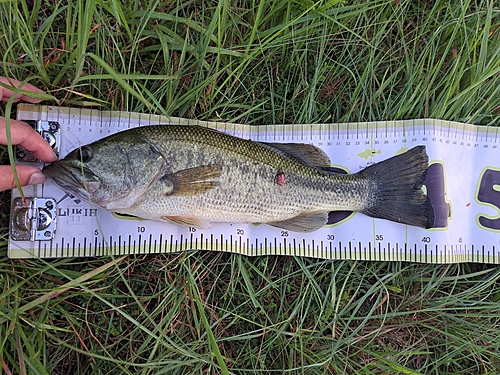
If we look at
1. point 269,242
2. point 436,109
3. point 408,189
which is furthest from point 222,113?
point 436,109

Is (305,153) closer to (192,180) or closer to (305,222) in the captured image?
(305,222)

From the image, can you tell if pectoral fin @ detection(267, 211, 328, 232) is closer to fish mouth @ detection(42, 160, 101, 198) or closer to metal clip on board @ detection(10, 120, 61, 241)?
fish mouth @ detection(42, 160, 101, 198)

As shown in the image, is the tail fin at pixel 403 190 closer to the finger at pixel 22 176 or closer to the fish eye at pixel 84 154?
the fish eye at pixel 84 154

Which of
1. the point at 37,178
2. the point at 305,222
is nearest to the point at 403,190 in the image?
the point at 305,222

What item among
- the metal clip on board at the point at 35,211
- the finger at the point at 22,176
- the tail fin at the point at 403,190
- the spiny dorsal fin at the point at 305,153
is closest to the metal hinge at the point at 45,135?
the metal clip on board at the point at 35,211

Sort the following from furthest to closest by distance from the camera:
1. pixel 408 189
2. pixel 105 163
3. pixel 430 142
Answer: pixel 430 142, pixel 408 189, pixel 105 163

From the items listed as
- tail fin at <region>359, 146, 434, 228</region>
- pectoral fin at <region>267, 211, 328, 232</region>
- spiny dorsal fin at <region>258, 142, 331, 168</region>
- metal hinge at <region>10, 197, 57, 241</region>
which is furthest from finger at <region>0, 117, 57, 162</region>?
tail fin at <region>359, 146, 434, 228</region>

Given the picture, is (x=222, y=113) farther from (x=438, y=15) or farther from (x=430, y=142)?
(x=438, y=15)
